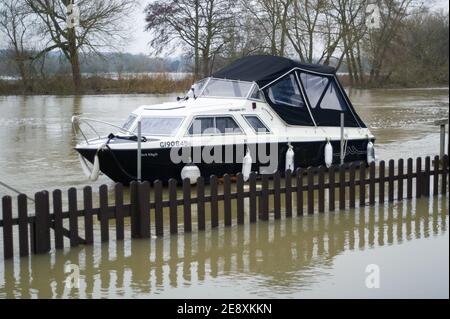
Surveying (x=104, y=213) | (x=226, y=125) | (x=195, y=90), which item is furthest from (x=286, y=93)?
(x=104, y=213)

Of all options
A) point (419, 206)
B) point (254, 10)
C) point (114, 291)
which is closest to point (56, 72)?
point (254, 10)

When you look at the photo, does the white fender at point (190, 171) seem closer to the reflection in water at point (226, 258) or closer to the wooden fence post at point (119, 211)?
the reflection in water at point (226, 258)

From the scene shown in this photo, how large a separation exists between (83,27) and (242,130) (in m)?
30.2

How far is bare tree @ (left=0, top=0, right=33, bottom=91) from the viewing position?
3716cm

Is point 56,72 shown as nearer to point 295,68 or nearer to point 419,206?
point 295,68

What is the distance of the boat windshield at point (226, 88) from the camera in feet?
52.4

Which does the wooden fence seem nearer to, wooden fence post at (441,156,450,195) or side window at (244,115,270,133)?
wooden fence post at (441,156,450,195)

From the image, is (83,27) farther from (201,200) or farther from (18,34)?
(201,200)

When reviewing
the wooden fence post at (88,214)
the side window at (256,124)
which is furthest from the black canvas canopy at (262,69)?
the wooden fence post at (88,214)

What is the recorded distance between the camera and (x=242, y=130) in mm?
15195

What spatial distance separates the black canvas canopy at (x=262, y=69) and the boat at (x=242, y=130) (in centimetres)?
2

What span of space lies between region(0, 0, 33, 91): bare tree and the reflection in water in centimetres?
2844

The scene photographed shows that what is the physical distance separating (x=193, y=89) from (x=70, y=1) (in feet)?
88.1
